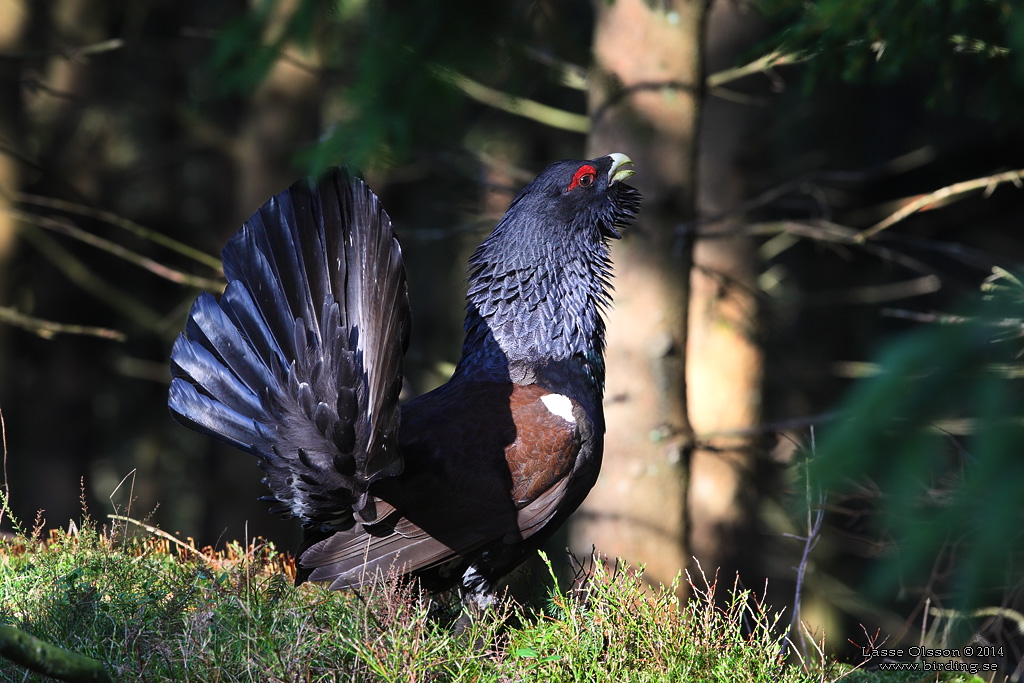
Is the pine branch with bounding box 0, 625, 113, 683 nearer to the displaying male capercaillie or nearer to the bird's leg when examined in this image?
the displaying male capercaillie

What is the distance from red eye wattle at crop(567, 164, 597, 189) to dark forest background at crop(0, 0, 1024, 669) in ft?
1.85

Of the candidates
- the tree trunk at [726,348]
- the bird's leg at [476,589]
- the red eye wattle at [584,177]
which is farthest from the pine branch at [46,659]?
the tree trunk at [726,348]

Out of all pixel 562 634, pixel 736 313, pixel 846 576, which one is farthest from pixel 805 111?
pixel 562 634

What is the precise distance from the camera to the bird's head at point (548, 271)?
3.98m

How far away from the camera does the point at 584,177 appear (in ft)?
13.8

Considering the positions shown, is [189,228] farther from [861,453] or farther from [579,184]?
[861,453]

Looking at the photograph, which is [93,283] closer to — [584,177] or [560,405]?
[584,177]

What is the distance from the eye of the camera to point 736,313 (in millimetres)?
6457

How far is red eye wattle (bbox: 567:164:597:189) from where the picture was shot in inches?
164

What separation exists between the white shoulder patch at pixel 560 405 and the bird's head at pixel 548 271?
270 millimetres

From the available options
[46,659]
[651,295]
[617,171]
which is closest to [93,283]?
[651,295]

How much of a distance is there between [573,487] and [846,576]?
887 cm

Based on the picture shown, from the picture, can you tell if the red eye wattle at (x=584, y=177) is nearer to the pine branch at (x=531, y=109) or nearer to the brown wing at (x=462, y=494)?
the brown wing at (x=462, y=494)

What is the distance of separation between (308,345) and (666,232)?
2784mm
